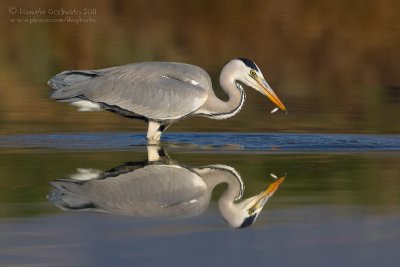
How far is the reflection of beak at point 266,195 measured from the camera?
8.85 metres

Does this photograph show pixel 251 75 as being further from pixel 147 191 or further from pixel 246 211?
pixel 246 211

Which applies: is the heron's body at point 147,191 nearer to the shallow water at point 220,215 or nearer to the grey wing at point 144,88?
the shallow water at point 220,215

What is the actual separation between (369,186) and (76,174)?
213cm

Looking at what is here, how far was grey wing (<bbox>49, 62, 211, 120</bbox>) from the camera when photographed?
Answer: 41.9ft

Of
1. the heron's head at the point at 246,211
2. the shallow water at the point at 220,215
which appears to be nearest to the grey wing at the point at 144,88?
the shallow water at the point at 220,215

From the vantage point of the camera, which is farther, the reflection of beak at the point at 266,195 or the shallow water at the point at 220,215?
the reflection of beak at the point at 266,195

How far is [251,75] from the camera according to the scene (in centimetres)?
1312

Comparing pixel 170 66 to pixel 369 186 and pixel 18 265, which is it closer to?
pixel 369 186

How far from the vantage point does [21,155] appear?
1141 cm

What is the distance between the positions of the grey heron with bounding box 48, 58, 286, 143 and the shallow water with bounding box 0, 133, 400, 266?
19.4 inches

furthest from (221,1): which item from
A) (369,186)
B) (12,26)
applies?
(369,186)

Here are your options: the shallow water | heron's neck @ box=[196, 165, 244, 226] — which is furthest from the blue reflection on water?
heron's neck @ box=[196, 165, 244, 226]

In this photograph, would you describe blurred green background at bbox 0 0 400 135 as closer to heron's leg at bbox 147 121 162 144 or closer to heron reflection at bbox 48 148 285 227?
heron's leg at bbox 147 121 162 144

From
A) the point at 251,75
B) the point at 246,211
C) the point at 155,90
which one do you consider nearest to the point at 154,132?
the point at 155,90
